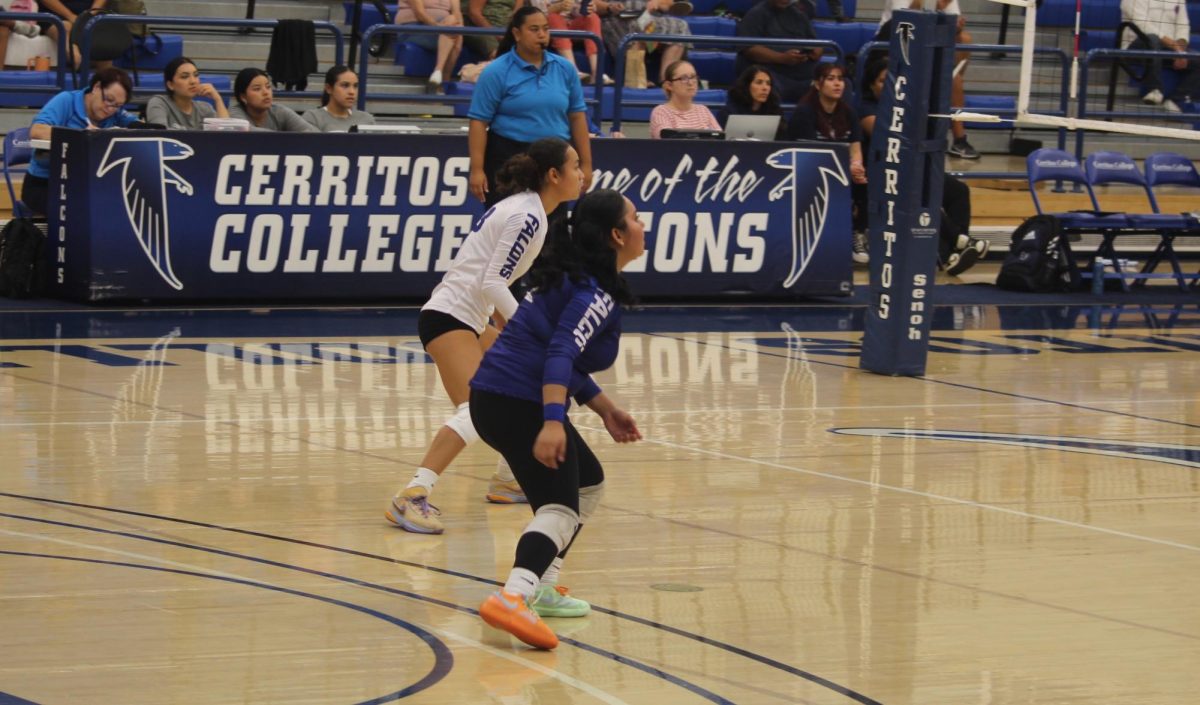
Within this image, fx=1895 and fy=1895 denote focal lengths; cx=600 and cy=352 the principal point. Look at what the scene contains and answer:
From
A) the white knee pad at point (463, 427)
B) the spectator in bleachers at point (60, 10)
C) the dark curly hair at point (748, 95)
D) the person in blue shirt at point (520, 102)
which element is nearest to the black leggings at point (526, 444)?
the white knee pad at point (463, 427)

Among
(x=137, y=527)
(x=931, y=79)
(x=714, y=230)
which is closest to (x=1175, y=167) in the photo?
(x=714, y=230)

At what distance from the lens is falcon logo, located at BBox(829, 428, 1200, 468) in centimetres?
923

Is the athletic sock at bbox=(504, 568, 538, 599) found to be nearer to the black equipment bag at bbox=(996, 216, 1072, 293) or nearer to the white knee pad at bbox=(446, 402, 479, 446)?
the white knee pad at bbox=(446, 402, 479, 446)

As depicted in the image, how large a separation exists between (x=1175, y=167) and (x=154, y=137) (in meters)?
9.77

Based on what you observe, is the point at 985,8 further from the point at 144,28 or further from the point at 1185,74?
the point at 144,28

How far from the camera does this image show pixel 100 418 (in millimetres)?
9422

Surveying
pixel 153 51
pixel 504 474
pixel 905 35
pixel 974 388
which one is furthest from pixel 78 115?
pixel 504 474

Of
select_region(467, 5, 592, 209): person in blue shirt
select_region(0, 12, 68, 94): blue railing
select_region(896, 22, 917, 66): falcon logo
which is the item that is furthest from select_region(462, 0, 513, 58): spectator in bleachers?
select_region(467, 5, 592, 209): person in blue shirt

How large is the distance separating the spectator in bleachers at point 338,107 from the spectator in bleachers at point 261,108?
0.09 m

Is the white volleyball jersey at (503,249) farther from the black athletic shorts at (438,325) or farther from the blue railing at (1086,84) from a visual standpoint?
the blue railing at (1086,84)

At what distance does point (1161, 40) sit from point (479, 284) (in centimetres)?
1563

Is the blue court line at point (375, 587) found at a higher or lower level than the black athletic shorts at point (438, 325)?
lower

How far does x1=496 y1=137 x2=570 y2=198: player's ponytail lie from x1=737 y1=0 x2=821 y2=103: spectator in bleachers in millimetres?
10680

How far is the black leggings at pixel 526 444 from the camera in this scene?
18.9ft
